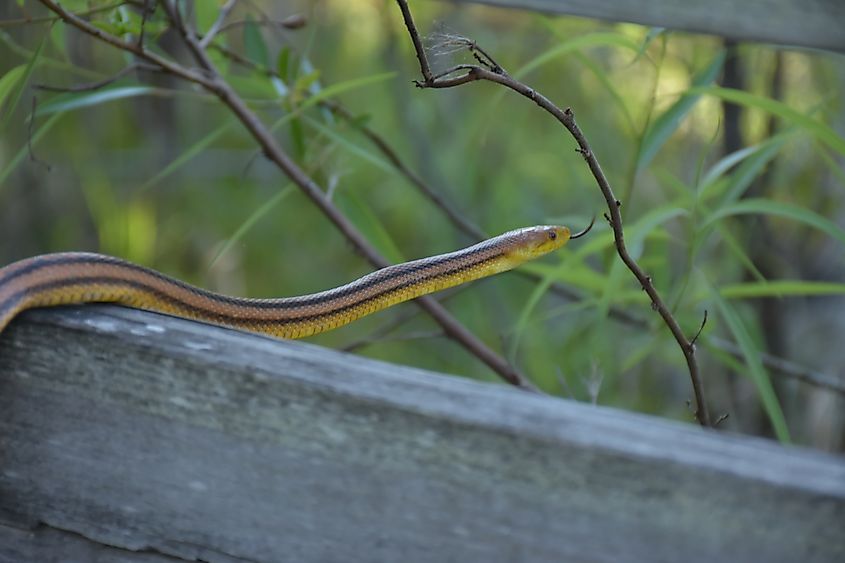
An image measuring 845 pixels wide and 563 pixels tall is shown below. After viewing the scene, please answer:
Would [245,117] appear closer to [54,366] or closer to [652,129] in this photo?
[652,129]

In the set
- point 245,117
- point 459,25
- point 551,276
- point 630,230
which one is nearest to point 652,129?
point 630,230

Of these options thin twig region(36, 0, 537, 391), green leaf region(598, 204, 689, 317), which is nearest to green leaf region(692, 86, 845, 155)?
green leaf region(598, 204, 689, 317)

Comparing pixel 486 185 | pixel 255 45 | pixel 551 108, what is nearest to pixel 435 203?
pixel 255 45

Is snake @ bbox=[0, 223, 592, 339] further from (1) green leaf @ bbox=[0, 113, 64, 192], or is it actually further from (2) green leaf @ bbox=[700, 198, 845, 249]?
(1) green leaf @ bbox=[0, 113, 64, 192]

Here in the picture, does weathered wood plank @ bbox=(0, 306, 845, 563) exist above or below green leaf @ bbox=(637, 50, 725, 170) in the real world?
below

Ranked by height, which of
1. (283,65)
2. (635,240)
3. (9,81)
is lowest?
(635,240)

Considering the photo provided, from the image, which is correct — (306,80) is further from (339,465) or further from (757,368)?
(339,465)

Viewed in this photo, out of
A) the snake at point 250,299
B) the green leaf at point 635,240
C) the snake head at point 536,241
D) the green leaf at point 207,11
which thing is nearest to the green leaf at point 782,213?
the green leaf at point 635,240
